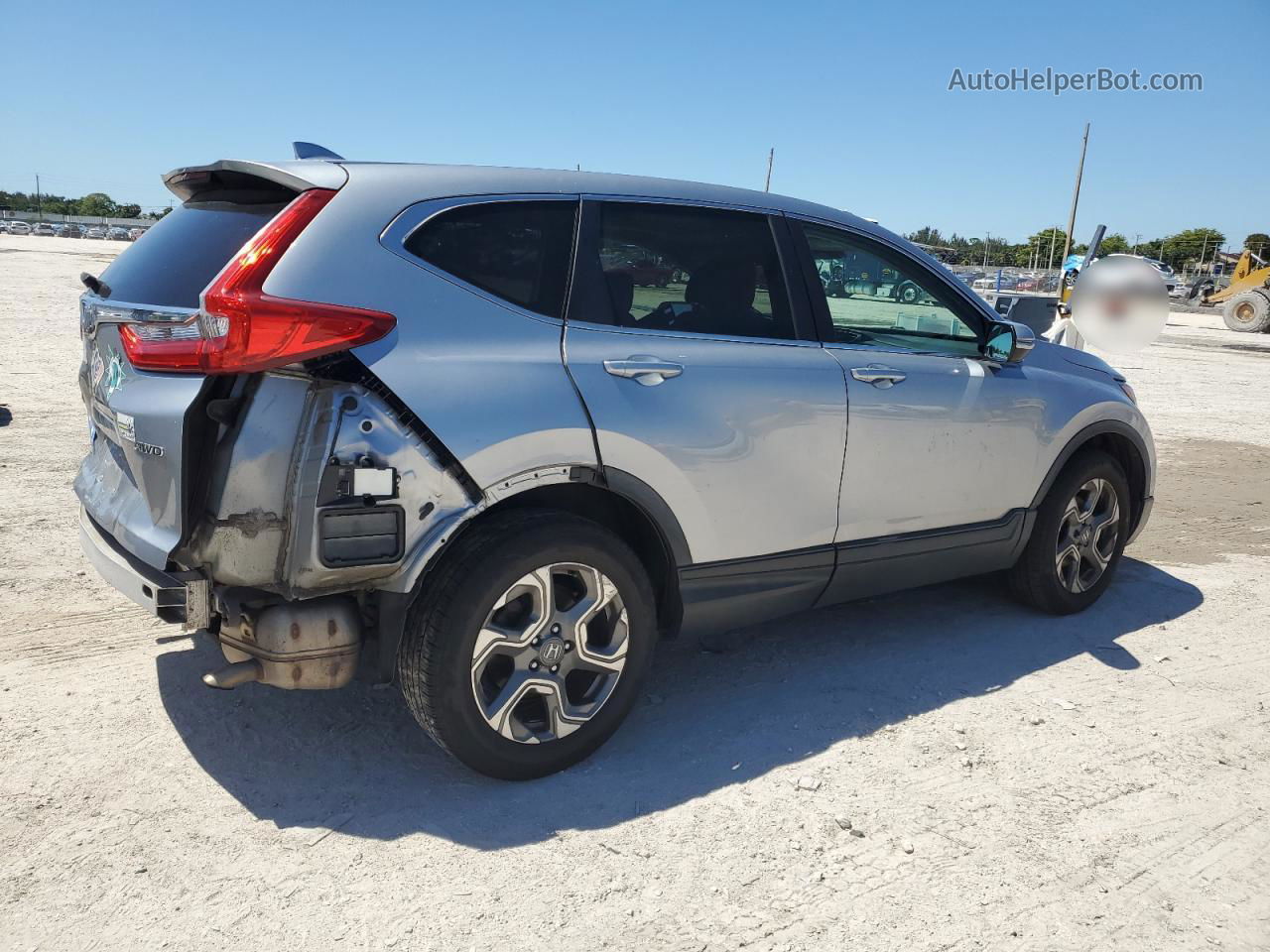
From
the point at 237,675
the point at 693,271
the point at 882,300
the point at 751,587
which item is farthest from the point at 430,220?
the point at 882,300

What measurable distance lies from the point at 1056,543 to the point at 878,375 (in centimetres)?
159

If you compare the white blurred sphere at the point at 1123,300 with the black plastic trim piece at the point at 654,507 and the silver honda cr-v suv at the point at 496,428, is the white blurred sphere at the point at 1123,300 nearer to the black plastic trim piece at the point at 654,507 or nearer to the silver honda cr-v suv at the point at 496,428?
the silver honda cr-v suv at the point at 496,428

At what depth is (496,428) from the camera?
2.87m

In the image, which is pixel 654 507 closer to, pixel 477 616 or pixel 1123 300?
pixel 477 616

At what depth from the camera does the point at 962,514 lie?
428 cm

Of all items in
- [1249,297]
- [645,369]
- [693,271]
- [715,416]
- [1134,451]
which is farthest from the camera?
[1249,297]

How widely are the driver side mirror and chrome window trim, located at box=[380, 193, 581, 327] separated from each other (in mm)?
2094

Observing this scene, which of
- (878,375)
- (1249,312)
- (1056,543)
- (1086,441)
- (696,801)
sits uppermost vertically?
(1249,312)

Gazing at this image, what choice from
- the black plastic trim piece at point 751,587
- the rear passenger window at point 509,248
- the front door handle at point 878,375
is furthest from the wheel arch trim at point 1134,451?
the rear passenger window at point 509,248

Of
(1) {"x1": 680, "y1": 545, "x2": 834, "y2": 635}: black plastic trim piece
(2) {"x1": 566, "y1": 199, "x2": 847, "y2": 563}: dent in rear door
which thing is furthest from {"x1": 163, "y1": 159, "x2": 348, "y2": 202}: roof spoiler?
(1) {"x1": 680, "y1": 545, "x2": 834, "y2": 635}: black plastic trim piece

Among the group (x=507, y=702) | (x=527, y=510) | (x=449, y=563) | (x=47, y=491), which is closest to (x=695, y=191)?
(x=527, y=510)

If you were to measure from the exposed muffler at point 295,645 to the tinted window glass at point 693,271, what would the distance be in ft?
4.31

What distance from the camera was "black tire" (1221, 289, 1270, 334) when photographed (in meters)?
28.5

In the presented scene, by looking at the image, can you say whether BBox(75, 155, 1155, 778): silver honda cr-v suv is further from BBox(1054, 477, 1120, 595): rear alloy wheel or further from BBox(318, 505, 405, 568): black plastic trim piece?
BBox(1054, 477, 1120, 595): rear alloy wheel
